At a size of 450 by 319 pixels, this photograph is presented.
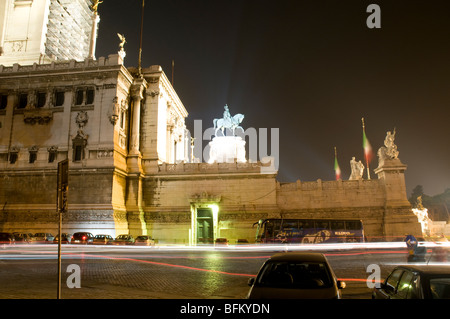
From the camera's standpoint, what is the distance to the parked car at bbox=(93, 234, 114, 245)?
30.1m

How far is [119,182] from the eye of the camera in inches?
1459

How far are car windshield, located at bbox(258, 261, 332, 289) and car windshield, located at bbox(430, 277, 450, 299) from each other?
162cm

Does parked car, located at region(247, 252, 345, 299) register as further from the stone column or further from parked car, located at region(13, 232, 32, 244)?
the stone column

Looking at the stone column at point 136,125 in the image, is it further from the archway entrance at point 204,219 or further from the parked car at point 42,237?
the parked car at point 42,237

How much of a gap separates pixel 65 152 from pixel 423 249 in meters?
35.6

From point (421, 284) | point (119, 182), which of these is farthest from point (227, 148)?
point (421, 284)

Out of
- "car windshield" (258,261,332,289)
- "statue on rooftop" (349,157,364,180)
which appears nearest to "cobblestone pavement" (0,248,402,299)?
"car windshield" (258,261,332,289)

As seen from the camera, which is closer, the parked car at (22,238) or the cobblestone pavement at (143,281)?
the cobblestone pavement at (143,281)

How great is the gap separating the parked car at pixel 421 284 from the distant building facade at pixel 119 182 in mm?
30276

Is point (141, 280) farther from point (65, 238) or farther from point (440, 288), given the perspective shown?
point (65, 238)

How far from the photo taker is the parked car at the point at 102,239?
30078 mm

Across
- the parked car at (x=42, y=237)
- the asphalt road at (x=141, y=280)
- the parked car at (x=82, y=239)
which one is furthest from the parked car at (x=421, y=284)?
the parked car at (x=42, y=237)

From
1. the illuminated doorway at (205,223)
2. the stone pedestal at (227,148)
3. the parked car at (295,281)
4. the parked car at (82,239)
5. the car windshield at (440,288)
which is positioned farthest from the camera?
the stone pedestal at (227,148)
